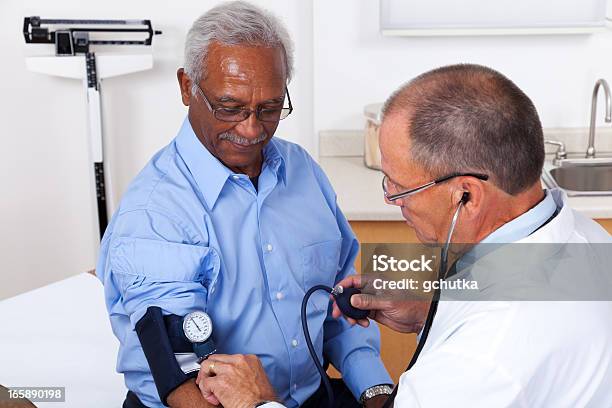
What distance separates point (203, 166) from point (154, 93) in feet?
5.34

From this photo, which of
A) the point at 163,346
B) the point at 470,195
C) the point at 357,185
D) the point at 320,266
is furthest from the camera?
the point at 357,185

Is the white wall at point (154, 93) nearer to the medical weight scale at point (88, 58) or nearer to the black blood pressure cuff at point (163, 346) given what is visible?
the medical weight scale at point (88, 58)

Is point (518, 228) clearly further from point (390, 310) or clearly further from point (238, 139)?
point (238, 139)

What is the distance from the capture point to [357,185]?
8.73 ft

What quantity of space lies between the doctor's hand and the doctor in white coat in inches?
10.4

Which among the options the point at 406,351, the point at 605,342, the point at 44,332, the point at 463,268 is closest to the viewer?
the point at 605,342

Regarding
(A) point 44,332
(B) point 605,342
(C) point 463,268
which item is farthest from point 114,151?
(B) point 605,342

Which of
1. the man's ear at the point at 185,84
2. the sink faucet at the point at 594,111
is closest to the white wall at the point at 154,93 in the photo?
the sink faucet at the point at 594,111

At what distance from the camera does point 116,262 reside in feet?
4.97

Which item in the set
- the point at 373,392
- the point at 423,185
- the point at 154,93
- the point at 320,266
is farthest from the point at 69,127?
the point at 423,185

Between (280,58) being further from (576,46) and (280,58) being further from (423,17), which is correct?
(576,46)

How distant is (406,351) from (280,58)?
1.28 meters

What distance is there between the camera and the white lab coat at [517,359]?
1112 mm

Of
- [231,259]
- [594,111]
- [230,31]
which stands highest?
[230,31]
